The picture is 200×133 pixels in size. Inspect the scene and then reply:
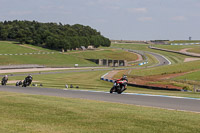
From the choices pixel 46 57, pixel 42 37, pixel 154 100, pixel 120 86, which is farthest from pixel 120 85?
pixel 42 37

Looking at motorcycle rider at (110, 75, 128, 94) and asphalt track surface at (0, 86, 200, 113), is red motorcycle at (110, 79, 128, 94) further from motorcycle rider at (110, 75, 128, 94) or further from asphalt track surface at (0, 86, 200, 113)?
asphalt track surface at (0, 86, 200, 113)

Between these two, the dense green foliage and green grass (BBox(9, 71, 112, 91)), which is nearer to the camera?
green grass (BBox(9, 71, 112, 91))

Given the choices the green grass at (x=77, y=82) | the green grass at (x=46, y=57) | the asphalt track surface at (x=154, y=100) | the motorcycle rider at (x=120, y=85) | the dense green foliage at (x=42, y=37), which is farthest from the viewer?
the dense green foliage at (x=42, y=37)

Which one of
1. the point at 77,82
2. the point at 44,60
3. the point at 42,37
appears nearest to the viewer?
the point at 77,82

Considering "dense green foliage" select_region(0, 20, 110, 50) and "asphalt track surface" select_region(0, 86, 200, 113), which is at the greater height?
"dense green foliage" select_region(0, 20, 110, 50)

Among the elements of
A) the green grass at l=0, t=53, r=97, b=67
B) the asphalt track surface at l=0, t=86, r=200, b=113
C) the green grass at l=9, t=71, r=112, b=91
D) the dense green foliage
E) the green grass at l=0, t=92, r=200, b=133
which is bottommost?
the green grass at l=9, t=71, r=112, b=91

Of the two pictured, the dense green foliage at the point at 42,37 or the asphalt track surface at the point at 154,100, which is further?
the dense green foliage at the point at 42,37

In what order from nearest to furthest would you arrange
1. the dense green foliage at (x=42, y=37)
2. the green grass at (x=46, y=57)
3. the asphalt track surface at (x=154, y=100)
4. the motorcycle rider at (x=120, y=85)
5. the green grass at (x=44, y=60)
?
the asphalt track surface at (x=154, y=100) < the motorcycle rider at (x=120, y=85) < the green grass at (x=44, y=60) < the green grass at (x=46, y=57) < the dense green foliage at (x=42, y=37)

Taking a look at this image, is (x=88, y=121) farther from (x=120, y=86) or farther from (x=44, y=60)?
(x=44, y=60)

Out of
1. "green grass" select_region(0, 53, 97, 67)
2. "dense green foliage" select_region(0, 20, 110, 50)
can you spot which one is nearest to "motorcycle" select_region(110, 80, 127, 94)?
"green grass" select_region(0, 53, 97, 67)

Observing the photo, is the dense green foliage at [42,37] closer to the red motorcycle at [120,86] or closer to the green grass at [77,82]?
the green grass at [77,82]

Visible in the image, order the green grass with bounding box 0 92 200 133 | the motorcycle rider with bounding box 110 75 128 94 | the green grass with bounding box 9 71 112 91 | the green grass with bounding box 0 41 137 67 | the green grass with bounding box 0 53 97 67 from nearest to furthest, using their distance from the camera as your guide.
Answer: the green grass with bounding box 0 92 200 133 → the motorcycle rider with bounding box 110 75 128 94 → the green grass with bounding box 9 71 112 91 → the green grass with bounding box 0 53 97 67 → the green grass with bounding box 0 41 137 67

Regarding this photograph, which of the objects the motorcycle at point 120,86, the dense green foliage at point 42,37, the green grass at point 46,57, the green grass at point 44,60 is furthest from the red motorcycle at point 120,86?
the dense green foliage at point 42,37

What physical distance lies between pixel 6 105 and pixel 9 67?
7272 centimetres
